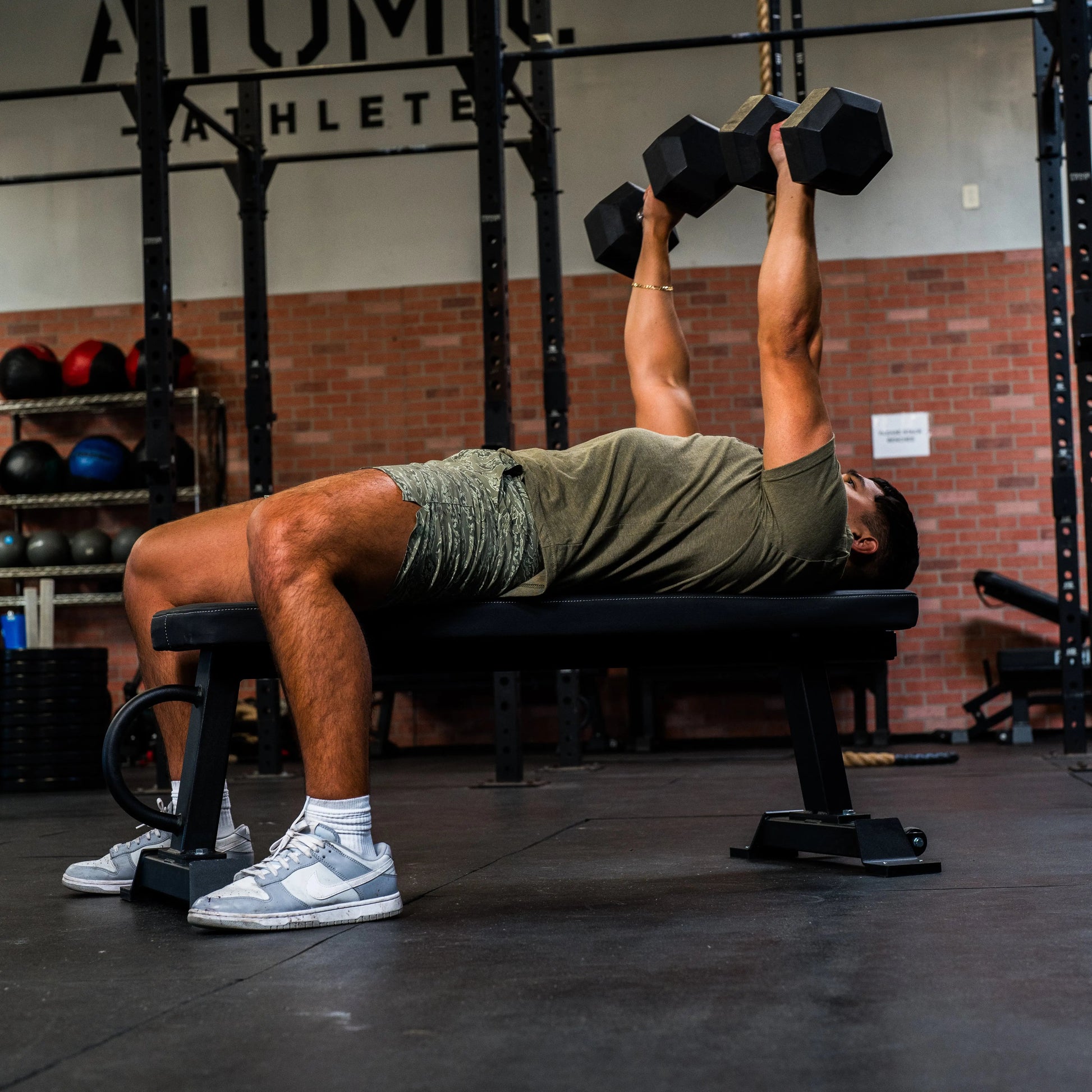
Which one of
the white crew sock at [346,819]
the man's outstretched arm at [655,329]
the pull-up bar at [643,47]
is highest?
the pull-up bar at [643,47]

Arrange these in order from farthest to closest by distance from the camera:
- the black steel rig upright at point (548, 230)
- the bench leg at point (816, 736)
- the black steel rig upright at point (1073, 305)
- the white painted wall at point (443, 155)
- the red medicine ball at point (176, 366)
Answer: the white painted wall at point (443, 155)
the red medicine ball at point (176, 366)
the black steel rig upright at point (548, 230)
the black steel rig upright at point (1073, 305)
the bench leg at point (816, 736)

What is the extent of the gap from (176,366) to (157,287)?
102 inches

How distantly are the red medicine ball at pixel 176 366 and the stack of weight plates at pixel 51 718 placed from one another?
2.14 meters

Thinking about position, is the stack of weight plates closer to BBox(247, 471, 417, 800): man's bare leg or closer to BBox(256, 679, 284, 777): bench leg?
BBox(256, 679, 284, 777): bench leg

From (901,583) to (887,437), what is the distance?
15.9ft

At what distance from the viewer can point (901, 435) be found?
668 cm

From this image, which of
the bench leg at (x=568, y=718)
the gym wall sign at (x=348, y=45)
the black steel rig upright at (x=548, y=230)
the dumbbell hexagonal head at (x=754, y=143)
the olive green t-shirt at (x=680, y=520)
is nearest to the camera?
the olive green t-shirt at (x=680, y=520)

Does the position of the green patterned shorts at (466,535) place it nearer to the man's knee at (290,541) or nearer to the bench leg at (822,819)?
the man's knee at (290,541)

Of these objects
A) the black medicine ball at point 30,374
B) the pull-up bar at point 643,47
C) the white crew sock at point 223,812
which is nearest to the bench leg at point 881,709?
the pull-up bar at point 643,47

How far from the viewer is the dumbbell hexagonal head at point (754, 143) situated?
6.27 ft

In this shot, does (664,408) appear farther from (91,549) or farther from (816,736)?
(91,549)

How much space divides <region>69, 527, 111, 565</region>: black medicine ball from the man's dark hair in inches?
210

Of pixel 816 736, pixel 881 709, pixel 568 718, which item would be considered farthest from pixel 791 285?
pixel 881 709

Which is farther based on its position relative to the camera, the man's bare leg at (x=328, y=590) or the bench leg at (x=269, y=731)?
the bench leg at (x=269, y=731)
